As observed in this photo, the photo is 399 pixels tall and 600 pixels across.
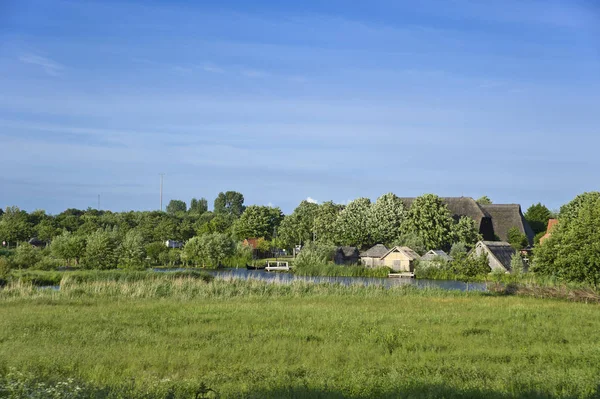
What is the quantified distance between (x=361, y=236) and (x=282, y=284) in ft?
136

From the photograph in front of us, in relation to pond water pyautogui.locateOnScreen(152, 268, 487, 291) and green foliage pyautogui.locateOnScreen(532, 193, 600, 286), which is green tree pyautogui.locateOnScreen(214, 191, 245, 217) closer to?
pond water pyautogui.locateOnScreen(152, 268, 487, 291)

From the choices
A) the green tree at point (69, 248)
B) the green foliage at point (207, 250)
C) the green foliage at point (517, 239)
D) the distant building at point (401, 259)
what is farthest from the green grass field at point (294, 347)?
the green foliage at point (517, 239)

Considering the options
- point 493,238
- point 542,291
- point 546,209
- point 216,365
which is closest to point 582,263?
point 542,291

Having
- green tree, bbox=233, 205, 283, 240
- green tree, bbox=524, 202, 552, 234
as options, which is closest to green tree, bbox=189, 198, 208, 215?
green tree, bbox=233, 205, 283, 240

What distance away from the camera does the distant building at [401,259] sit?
6100 centimetres

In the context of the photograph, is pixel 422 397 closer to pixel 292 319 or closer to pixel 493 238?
pixel 292 319

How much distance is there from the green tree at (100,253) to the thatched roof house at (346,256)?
2345cm

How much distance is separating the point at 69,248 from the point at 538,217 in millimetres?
70557

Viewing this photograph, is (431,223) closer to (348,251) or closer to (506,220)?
(348,251)

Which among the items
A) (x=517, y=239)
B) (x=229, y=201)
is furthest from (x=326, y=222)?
(x=229, y=201)

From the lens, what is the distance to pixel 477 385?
39.6 ft

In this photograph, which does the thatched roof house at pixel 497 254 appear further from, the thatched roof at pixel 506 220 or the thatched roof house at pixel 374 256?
the thatched roof at pixel 506 220

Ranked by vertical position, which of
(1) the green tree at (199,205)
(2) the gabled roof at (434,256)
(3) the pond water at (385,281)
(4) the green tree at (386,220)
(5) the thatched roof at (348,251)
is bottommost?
(3) the pond water at (385,281)

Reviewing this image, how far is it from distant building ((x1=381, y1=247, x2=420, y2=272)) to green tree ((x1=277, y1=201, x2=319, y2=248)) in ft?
93.2
